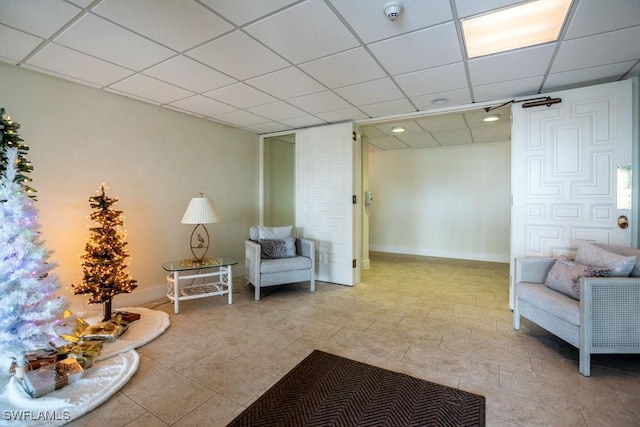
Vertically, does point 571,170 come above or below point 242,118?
below

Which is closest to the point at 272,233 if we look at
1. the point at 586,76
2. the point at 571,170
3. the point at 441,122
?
the point at 441,122

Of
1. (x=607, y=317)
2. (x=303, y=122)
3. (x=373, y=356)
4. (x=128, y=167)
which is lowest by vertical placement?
(x=373, y=356)

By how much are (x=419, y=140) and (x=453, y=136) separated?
0.63 meters

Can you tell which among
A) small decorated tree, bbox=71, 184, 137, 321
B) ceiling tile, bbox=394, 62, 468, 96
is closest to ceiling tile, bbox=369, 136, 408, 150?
ceiling tile, bbox=394, 62, 468, 96

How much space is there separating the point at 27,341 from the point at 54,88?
2383 millimetres

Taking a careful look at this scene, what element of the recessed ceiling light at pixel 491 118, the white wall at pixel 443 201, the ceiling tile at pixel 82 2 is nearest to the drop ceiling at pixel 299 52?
the ceiling tile at pixel 82 2

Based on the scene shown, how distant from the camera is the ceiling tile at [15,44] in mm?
2086

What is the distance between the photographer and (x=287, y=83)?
2.94 meters

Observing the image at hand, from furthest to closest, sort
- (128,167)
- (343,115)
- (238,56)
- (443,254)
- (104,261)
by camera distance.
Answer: (443,254), (343,115), (128,167), (104,261), (238,56)

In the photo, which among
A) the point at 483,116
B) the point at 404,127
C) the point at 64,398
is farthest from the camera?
the point at 404,127

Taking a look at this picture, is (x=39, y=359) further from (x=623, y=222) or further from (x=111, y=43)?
(x=623, y=222)

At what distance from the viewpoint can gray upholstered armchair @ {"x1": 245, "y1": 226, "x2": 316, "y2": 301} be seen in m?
3.63

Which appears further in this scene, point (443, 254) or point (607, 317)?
point (443, 254)

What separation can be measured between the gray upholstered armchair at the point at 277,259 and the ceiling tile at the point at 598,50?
316 centimetres
